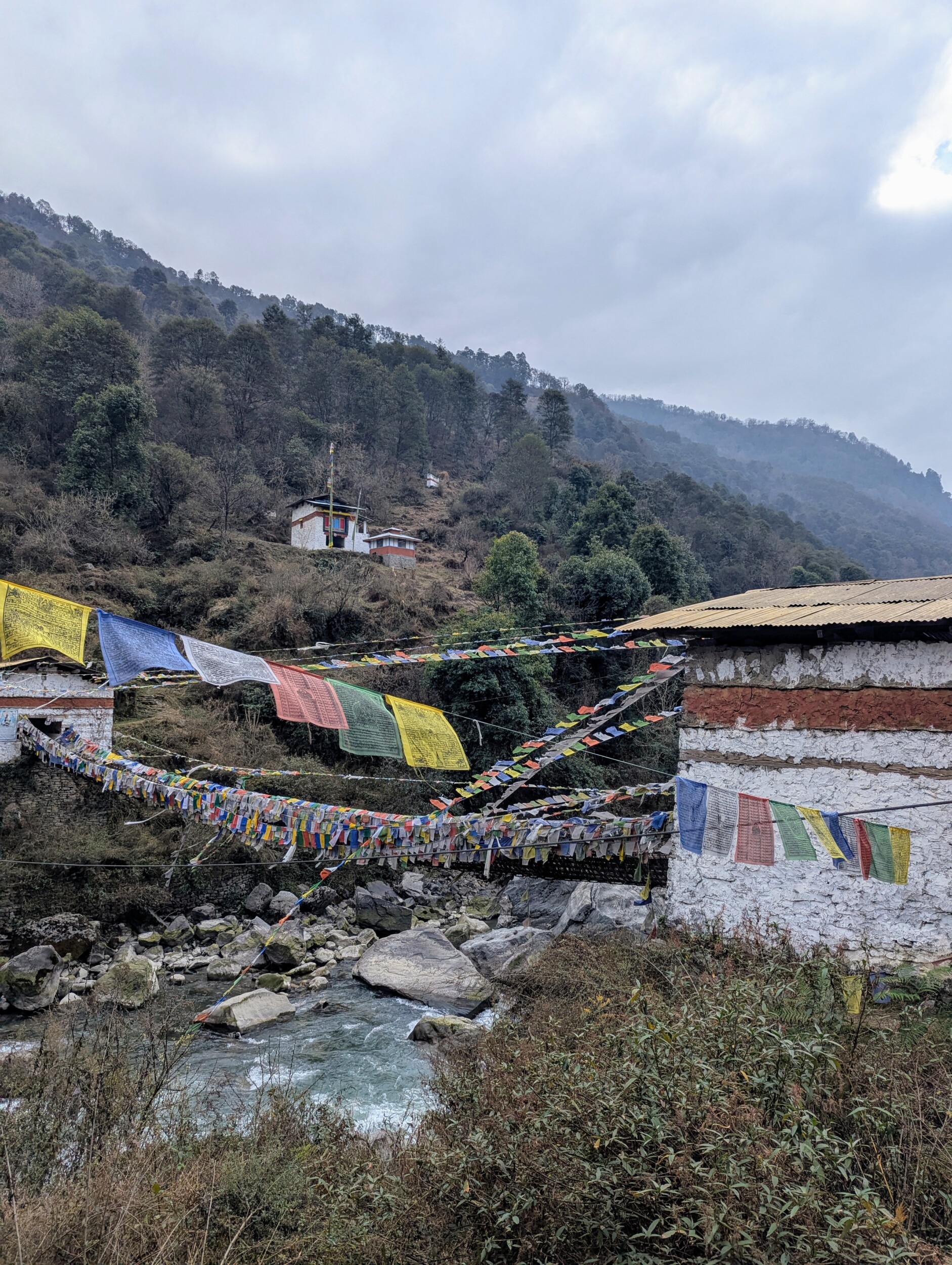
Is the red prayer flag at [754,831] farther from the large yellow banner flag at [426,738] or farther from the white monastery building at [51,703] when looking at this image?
the white monastery building at [51,703]

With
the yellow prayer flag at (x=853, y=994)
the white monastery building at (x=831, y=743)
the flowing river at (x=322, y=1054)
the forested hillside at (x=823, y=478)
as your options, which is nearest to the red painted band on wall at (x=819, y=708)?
the white monastery building at (x=831, y=743)

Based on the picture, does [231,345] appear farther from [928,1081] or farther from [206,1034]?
[928,1081]

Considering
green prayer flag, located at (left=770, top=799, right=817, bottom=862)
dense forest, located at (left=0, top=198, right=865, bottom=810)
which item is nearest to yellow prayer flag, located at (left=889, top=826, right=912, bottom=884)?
green prayer flag, located at (left=770, top=799, right=817, bottom=862)

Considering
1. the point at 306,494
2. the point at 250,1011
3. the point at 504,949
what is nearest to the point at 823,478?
the point at 306,494

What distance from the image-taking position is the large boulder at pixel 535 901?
51.1ft

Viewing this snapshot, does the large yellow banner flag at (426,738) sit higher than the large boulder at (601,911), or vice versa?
the large yellow banner flag at (426,738)

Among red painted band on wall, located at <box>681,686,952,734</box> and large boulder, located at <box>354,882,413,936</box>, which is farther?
large boulder, located at <box>354,882,413,936</box>

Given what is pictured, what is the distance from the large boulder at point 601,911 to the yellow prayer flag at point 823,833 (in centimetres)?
543

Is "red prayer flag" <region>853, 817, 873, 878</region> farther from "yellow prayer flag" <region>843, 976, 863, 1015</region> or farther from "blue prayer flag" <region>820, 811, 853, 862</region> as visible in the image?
"yellow prayer flag" <region>843, 976, 863, 1015</region>

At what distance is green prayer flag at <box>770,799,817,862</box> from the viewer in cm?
A: 725

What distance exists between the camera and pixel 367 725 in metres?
9.92

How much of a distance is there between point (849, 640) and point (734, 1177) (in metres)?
5.10

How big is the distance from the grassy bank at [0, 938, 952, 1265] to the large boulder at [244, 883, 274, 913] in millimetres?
8831

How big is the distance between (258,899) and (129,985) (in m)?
4.10
